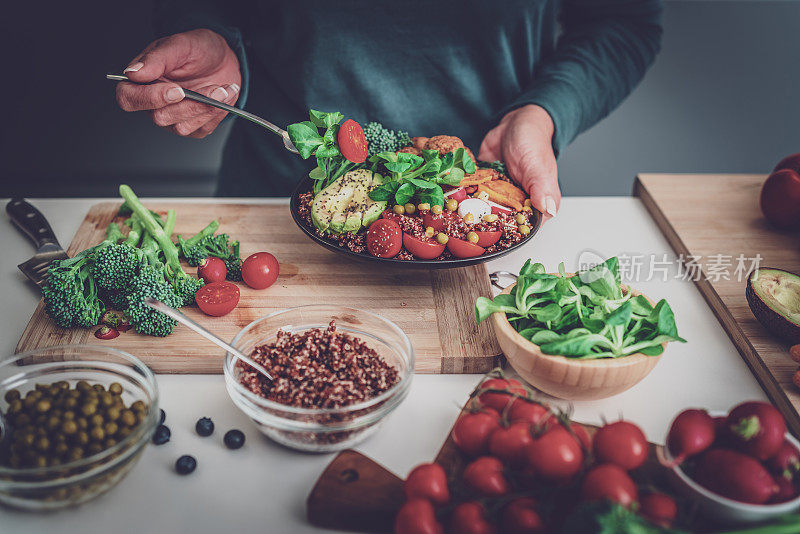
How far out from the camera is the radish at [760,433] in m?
0.93

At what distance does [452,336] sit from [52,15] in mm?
3389

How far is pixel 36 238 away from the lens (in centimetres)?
176

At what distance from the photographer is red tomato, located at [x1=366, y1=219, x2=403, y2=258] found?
148cm

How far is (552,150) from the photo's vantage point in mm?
1958

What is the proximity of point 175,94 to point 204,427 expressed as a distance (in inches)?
33.8

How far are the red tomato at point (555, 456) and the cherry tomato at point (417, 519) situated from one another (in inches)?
6.9

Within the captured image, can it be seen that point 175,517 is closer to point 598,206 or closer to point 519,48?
point 598,206

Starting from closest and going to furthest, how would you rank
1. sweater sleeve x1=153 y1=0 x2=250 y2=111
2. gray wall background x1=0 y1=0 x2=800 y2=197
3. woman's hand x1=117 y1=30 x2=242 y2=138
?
woman's hand x1=117 y1=30 x2=242 y2=138
sweater sleeve x1=153 y1=0 x2=250 y2=111
gray wall background x1=0 y1=0 x2=800 y2=197

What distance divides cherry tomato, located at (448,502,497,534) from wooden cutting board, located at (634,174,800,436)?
742mm

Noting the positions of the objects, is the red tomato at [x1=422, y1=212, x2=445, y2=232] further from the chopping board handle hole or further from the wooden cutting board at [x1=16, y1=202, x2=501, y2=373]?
the chopping board handle hole

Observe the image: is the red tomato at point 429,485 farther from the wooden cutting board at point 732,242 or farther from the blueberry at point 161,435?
the wooden cutting board at point 732,242

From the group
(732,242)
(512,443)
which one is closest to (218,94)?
(512,443)

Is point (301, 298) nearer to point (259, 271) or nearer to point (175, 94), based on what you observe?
point (259, 271)

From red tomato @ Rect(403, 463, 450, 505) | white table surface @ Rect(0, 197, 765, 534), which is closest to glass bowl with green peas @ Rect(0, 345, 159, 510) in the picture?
white table surface @ Rect(0, 197, 765, 534)
